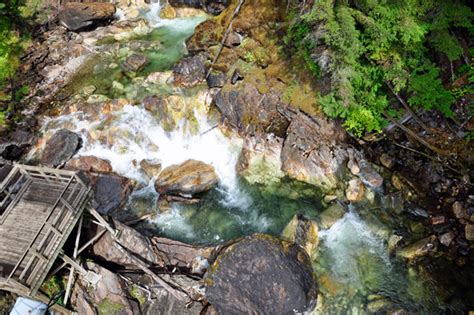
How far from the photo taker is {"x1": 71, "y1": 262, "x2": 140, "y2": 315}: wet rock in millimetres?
10352

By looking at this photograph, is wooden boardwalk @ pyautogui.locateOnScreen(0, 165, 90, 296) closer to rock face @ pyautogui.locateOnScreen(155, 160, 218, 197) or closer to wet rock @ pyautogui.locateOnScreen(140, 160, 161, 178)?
rock face @ pyautogui.locateOnScreen(155, 160, 218, 197)

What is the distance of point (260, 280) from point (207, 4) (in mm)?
17798

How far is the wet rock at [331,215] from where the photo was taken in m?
12.9

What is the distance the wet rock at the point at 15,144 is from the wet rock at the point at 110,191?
5.04 metres

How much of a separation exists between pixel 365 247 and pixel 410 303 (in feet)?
7.43

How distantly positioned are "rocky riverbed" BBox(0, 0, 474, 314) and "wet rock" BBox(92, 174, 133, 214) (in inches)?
2.4

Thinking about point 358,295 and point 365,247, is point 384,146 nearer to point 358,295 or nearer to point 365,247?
point 365,247

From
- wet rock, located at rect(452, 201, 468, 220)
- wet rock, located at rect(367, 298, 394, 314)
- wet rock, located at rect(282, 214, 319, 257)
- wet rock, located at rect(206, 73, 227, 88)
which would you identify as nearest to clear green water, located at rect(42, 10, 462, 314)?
wet rock, located at rect(367, 298, 394, 314)

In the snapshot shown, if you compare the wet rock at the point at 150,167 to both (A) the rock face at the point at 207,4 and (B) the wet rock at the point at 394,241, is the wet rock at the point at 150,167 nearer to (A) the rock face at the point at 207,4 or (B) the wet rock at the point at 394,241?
(B) the wet rock at the point at 394,241

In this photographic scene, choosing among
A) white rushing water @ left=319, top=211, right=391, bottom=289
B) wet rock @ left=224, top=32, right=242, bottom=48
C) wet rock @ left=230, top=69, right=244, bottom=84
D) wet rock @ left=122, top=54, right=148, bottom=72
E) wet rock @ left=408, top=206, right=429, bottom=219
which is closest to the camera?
white rushing water @ left=319, top=211, right=391, bottom=289

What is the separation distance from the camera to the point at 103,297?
34.5 feet

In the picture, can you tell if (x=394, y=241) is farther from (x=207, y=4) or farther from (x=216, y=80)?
(x=207, y=4)

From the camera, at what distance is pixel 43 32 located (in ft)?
76.3

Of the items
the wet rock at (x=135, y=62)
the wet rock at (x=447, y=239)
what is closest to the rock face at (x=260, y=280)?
the wet rock at (x=447, y=239)
